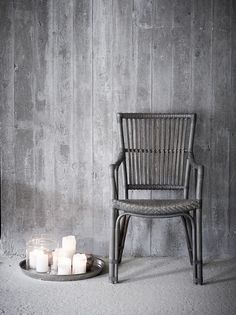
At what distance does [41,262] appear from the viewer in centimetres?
317

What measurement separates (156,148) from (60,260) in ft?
3.08

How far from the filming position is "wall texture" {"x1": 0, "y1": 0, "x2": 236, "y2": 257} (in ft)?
11.6

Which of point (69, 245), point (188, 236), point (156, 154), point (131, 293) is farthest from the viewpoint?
point (156, 154)

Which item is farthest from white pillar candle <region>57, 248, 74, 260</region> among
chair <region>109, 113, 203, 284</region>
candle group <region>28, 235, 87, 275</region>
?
chair <region>109, 113, 203, 284</region>

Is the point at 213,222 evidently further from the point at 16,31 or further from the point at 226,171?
the point at 16,31

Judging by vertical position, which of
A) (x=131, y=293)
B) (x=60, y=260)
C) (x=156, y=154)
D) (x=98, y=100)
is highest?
(x=98, y=100)

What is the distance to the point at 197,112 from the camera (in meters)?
3.58

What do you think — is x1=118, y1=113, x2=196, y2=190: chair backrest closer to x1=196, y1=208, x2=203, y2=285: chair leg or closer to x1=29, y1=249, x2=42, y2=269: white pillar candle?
x1=196, y1=208, x2=203, y2=285: chair leg

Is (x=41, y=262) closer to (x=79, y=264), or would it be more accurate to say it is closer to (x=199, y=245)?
(x=79, y=264)

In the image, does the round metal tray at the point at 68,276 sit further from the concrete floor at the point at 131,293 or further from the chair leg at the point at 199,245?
the chair leg at the point at 199,245

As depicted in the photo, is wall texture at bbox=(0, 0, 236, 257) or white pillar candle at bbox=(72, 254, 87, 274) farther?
wall texture at bbox=(0, 0, 236, 257)

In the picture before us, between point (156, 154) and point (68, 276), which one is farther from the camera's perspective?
point (156, 154)

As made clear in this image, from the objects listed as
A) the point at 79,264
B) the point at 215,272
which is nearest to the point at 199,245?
the point at 215,272

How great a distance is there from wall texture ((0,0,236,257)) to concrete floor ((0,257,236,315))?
14.2 inches
